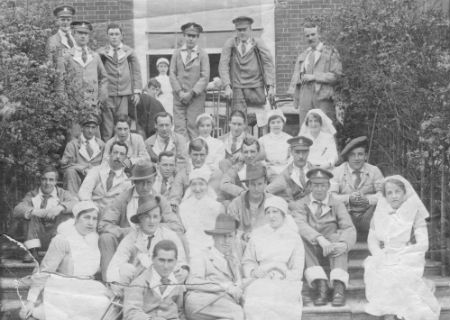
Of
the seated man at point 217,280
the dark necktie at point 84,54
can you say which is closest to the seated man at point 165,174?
the seated man at point 217,280

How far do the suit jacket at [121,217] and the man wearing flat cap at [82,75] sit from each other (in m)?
2.06

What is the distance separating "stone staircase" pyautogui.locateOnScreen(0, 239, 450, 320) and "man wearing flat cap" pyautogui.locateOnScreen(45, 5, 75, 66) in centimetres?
243

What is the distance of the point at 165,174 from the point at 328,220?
175 cm

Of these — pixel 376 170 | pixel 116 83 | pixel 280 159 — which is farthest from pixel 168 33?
pixel 376 170

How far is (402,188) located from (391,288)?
922 millimetres

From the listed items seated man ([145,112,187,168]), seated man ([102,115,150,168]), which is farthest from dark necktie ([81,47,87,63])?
seated man ([145,112,187,168])

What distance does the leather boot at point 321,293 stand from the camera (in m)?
7.12

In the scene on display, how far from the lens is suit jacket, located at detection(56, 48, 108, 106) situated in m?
9.28

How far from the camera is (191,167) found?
28.2ft

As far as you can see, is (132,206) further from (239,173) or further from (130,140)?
(130,140)

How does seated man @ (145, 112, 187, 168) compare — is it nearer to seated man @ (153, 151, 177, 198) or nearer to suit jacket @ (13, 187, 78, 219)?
seated man @ (153, 151, 177, 198)

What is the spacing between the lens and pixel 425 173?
858 centimetres

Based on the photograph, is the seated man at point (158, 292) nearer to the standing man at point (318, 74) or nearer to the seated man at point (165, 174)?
the seated man at point (165, 174)

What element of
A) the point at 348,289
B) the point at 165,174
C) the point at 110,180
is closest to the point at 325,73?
the point at 165,174
